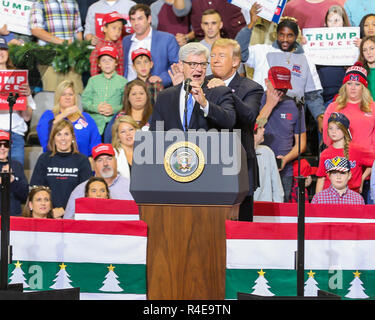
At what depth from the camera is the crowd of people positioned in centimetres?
722

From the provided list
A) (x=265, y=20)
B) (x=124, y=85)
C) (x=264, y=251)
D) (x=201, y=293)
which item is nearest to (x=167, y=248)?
(x=201, y=293)

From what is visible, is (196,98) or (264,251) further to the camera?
(264,251)

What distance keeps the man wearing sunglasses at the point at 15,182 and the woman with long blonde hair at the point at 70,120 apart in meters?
0.50

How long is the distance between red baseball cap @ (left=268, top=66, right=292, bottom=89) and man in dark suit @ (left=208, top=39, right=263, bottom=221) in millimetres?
2160

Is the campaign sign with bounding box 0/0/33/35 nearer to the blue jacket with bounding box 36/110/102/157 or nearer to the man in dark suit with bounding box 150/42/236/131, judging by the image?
the blue jacket with bounding box 36/110/102/157

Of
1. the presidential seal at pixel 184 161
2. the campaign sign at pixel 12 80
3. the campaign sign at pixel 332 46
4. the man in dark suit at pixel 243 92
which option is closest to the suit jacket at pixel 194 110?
the man in dark suit at pixel 243 92

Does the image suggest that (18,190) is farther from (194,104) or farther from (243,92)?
(194,104)

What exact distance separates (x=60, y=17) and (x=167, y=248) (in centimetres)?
517

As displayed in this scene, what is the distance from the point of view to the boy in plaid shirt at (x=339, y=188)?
6.62 metres

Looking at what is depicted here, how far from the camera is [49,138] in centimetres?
749

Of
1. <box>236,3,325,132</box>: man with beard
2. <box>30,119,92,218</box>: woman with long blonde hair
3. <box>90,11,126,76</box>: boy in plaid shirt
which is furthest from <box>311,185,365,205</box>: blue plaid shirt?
<box>90,11,126,76</box>: boy in plaid shirt

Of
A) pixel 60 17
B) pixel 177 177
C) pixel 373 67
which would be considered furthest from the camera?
pixel 60 17

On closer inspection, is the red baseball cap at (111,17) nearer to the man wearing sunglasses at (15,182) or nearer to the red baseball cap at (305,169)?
the man wearing sunglasses at (15,182)

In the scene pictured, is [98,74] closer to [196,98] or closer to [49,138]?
[49,138]
